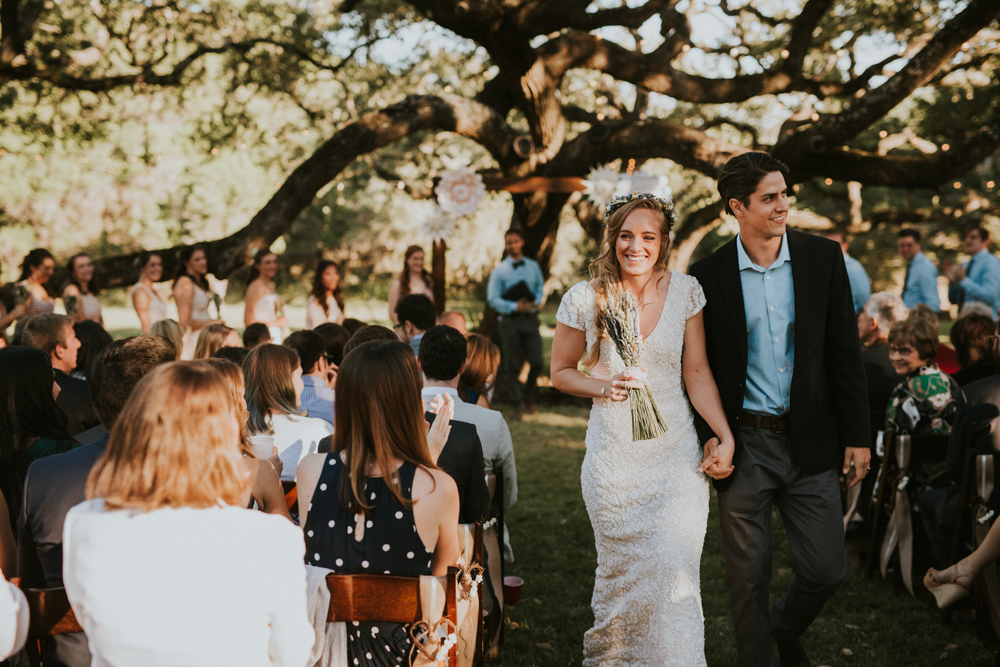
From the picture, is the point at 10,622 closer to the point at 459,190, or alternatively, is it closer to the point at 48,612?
the point at 48,612

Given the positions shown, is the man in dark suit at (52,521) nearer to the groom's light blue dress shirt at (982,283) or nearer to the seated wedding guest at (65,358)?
the seated wedding guest at (65,358)

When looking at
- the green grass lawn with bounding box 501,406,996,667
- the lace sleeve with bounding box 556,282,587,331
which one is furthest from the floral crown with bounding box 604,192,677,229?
the green grass lawn with bounding box 501,406,996,667

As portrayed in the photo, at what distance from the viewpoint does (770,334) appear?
10.2 feet

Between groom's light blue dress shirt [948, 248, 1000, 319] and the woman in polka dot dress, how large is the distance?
26.1ft

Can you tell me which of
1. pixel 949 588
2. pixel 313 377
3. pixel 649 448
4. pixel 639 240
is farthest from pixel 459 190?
pixel 949 588

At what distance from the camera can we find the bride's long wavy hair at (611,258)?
10.5ft

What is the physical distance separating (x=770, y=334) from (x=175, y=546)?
7.72 ft

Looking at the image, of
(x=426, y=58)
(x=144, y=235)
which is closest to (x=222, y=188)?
(x=144, y=235)

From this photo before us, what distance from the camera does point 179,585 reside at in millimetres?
1689

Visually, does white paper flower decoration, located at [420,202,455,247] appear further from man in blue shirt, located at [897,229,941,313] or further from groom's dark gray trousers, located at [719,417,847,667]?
groom's dark gray trousers, located at [719,417,847,667]

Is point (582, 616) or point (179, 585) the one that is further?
point (582, 616)

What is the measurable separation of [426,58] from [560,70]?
19.0 ft

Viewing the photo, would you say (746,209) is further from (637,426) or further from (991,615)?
(991,615)

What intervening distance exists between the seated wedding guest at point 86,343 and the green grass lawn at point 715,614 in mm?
3036
